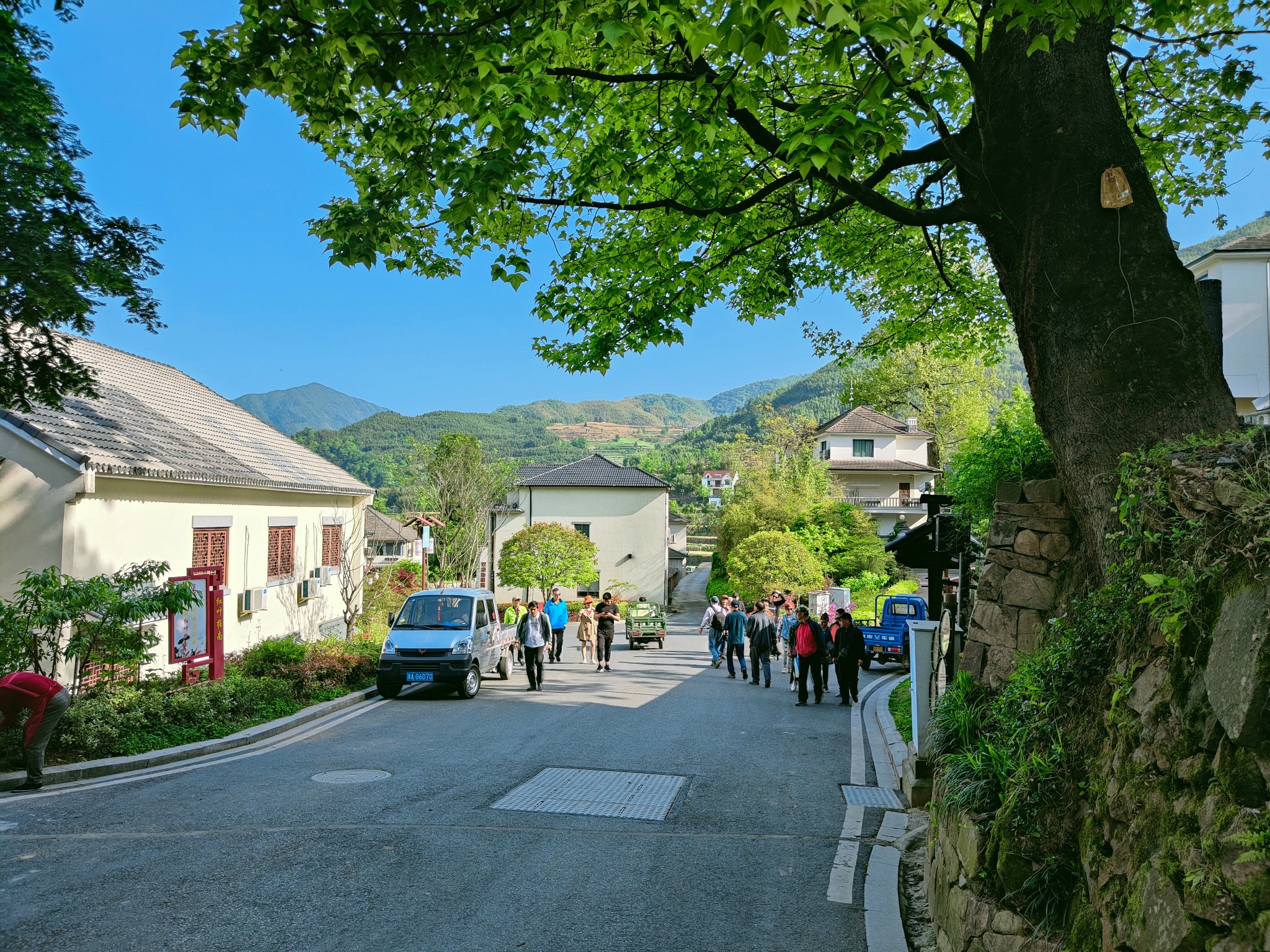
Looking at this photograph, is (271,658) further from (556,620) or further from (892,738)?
(892,738)

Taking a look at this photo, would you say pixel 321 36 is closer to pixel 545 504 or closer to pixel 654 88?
pixel 654 88

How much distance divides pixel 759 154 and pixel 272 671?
435 inches

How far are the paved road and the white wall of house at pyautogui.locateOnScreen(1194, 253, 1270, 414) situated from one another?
20441mm

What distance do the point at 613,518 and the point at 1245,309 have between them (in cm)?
3286

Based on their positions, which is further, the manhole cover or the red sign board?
the red sign board

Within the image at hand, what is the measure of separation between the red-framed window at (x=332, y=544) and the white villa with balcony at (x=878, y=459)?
133ft

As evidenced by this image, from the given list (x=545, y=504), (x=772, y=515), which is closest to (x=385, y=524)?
(x=545, y=504)

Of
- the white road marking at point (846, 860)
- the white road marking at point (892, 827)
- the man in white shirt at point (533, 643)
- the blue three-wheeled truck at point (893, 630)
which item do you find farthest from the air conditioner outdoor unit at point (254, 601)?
the blue three-wheeled truck at point (893, 630)

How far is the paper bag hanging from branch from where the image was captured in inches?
227

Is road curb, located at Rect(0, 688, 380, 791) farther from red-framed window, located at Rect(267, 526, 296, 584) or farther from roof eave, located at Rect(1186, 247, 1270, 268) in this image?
roof eave, located at Rect(1186, 247, 1270, 268)

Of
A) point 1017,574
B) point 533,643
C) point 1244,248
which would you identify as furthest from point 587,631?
point 1244,248

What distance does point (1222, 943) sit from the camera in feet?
8.29

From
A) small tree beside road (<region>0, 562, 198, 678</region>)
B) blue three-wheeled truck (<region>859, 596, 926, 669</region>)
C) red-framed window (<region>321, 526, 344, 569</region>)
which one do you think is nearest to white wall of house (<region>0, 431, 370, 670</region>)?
red-framed window (<region>321, 526, 344, 569</region>)

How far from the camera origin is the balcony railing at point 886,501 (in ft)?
188
